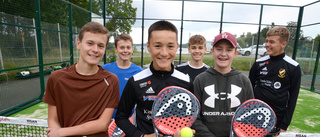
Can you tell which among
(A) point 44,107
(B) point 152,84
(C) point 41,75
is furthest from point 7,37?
(B) point 152,84

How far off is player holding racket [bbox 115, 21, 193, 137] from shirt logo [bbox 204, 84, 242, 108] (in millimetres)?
230

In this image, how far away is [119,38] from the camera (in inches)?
137

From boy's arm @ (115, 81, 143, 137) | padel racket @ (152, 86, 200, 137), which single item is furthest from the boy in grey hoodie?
boy's arm @ (115, 81, 143, 137)

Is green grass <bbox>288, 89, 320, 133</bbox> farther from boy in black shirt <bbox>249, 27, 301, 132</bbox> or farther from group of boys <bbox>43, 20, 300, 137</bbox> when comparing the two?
group of boys <bbox>43, 20, 300, 137</bbox>

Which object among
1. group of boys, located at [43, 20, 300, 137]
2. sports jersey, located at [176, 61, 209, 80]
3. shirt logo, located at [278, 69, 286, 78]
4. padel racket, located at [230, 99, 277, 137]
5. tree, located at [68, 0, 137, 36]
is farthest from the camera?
tree, located at [68, 0, 137, 36]

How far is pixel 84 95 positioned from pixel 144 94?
67 cm

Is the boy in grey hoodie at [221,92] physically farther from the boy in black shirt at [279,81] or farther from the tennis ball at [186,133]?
the boy in black shirt at [279,81]

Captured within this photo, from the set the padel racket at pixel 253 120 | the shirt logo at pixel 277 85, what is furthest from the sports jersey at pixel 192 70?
the padel racket at pixel 253 120

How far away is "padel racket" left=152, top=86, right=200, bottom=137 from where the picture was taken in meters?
1.40

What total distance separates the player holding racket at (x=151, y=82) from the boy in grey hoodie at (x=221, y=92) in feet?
0.73

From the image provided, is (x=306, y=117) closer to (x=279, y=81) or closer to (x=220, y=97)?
(x=279, y=81)

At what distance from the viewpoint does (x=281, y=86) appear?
281 cm

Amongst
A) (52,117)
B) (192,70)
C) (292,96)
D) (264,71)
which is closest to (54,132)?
(52,117)

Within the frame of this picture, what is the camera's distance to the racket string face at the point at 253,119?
1544mm
